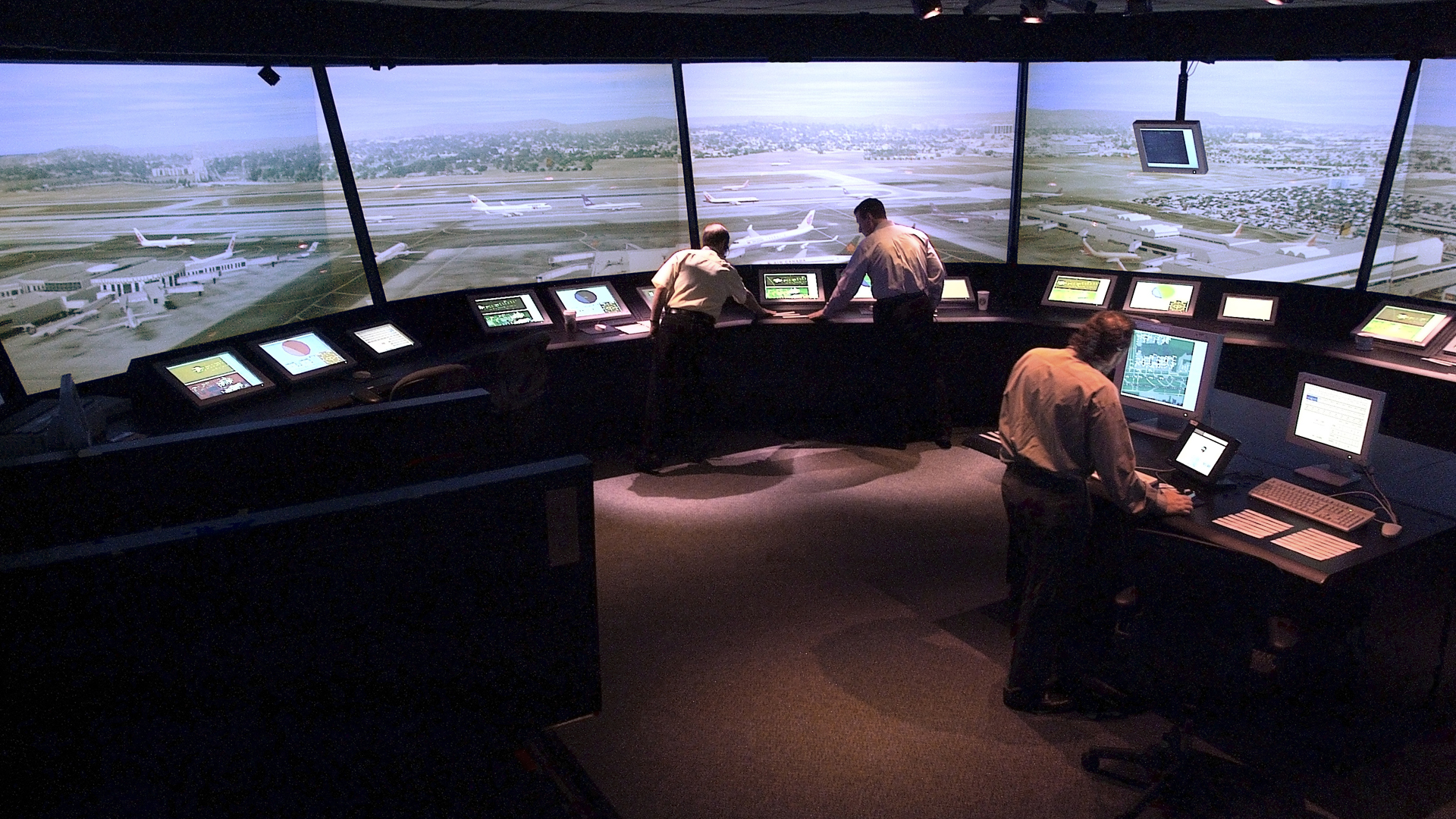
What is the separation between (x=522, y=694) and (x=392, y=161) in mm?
→ 4313

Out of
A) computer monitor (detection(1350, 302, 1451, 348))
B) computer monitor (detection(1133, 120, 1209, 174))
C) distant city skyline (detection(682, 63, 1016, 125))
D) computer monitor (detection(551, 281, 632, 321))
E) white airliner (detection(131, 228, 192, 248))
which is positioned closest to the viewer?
white airliner (detection(131, 228, 192, 248))

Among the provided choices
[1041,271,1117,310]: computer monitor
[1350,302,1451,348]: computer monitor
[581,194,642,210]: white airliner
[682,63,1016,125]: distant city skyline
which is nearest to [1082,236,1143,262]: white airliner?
[1041,271,1117,310]: computer monitor

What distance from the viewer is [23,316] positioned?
3590 millimetres

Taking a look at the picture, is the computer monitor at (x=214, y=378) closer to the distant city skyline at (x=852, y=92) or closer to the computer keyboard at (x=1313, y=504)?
the distant city skyline at (x=852, y=92)

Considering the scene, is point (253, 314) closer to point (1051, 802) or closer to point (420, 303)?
point (420, 303)

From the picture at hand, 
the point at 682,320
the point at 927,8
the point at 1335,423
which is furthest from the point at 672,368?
the point at 1335,423

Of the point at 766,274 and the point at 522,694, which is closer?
the point at 522,694

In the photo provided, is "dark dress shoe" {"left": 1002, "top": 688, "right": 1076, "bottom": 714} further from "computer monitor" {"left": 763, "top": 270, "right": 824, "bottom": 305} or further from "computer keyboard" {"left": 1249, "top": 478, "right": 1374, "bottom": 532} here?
"computer monitor" {"left": 763, "top": 270, "right": 824, "bottom": 305}

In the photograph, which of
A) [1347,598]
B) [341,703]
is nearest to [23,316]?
[341,703]

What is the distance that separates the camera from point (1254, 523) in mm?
3037

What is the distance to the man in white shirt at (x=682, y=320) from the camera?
5242mm

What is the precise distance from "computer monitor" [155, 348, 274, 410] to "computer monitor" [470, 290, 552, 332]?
A: 4.78 ft

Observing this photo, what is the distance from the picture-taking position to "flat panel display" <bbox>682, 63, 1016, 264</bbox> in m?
6.34

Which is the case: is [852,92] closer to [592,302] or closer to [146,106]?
[592,302]
